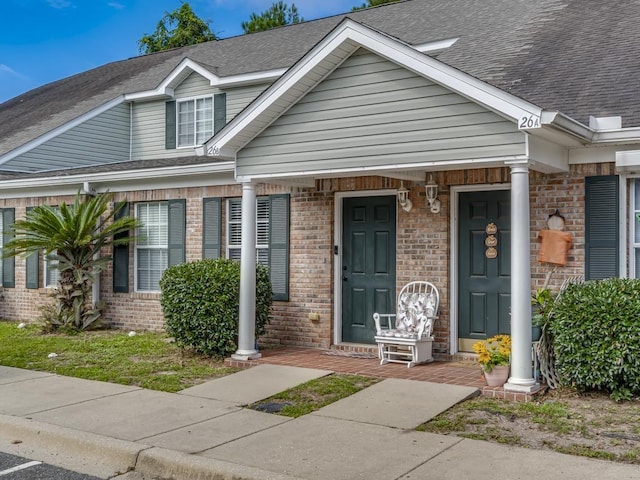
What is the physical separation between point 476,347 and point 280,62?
8.46 m

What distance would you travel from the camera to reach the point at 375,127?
8.20 m

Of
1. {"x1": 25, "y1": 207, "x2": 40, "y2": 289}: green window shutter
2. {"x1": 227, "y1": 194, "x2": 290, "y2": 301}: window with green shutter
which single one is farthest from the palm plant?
{"x1": 227, "y1": 194, "x2": 290, "y2": 301}: window with green shutter

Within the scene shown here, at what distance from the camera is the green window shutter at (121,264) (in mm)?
12523

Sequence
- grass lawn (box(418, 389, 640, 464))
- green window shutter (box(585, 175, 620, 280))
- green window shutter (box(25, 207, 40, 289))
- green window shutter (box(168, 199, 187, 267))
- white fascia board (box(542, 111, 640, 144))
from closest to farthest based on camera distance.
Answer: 1. grass lawn (box(418, 389, 640, 464))
2. white fascia board (box(542, 111, 640, 144))
3. green window shutter (box(585, 175, 620, 280))
4. green window shutter (box(168, 199, 187, 267))
5. green window shutter (box(25, 207, 40, 289))

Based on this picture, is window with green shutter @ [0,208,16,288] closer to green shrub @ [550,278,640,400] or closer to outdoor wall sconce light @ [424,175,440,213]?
outdoor wall sconce light @ [424,175,440,213]

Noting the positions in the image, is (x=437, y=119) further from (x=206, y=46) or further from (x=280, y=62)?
(x=206, y=46)

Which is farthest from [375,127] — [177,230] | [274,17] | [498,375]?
[274,17]

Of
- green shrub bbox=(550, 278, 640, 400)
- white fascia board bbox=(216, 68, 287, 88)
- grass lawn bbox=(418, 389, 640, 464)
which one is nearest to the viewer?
grass lawn bbox=(418, 389, 640, 464)

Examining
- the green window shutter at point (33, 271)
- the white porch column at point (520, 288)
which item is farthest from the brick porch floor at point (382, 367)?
the green window shutter at point (33, 271)

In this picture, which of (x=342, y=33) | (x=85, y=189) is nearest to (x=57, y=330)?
(x=85, y=189)

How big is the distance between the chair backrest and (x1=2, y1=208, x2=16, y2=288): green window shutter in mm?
8427

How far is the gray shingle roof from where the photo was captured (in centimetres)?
915

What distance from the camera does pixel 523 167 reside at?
24.1 feet

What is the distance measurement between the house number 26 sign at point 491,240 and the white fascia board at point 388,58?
82.1 inches
